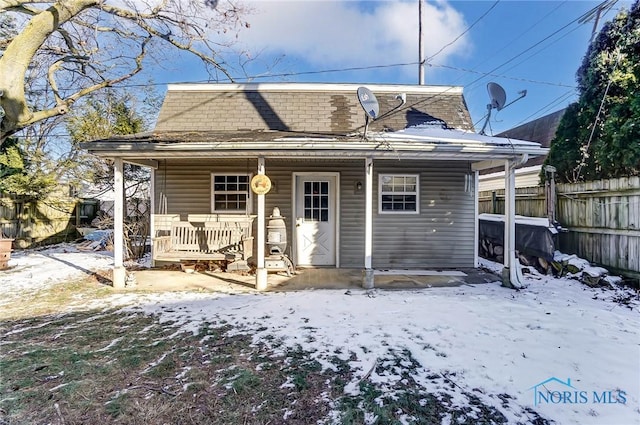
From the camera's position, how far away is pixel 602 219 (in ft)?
19.2

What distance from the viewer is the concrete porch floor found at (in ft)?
18.8

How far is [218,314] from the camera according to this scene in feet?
14.2

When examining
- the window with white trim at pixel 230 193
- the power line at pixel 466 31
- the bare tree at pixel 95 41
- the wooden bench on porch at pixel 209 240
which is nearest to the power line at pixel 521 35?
the power line at pixel 466 31

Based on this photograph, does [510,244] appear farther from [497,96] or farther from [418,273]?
[497,96]

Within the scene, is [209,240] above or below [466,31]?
below

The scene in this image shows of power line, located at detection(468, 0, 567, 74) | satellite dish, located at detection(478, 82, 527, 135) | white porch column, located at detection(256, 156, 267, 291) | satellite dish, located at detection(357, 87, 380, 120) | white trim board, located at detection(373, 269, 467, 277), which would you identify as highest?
power line, located at detection(468, 0, 567, 74)

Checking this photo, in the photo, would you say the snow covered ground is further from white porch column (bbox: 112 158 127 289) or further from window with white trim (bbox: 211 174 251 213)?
window with white trim (bbox: 211 174 251 213)

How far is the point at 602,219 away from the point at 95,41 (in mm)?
11101

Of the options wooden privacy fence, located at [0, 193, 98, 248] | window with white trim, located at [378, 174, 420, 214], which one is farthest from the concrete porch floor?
wooden privacy fence, located at [0, 193, 98, 248]

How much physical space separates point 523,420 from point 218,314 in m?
3.41

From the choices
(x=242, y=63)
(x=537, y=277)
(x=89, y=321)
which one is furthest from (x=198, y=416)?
(x=242, y=63)

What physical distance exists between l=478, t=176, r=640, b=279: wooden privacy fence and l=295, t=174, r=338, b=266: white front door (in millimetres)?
4598

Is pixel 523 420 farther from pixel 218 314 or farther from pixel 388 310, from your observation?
pixel 218 314

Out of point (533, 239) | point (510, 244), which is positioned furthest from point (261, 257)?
point (533, 239)
